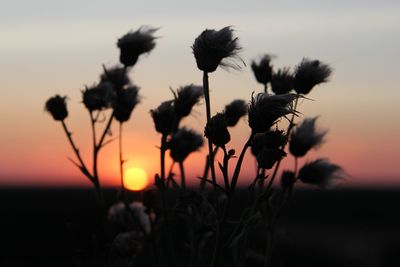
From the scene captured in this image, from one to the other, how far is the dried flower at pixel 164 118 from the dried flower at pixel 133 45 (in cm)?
46

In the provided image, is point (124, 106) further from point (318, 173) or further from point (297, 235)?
point (297, 235)

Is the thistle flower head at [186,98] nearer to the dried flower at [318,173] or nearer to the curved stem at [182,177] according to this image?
the curved stem at [182,177]

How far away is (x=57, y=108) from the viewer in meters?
4.48

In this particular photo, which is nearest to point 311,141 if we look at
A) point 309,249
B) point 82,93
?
point 82,93

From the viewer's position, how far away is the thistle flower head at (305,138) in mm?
4121

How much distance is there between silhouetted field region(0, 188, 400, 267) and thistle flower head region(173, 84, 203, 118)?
2.09 ft

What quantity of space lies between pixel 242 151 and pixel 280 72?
1272 mm

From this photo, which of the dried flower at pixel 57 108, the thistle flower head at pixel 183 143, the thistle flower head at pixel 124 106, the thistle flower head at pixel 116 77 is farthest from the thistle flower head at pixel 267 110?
the dried flower at pixel 57 108

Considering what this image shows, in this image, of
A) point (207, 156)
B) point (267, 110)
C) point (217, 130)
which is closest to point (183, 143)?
point (207, 156)

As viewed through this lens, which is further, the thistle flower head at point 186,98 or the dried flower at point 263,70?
the dried flower at point 263,70

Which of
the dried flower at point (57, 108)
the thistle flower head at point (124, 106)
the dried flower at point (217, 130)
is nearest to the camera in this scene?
the dried flower at point (217, 130)

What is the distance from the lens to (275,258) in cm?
482

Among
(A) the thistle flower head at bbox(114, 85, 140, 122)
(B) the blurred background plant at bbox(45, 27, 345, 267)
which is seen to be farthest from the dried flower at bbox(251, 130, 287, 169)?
(A) the thistle flower head at bbox(114, 85, 140, 122)

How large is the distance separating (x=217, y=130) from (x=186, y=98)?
946mm
